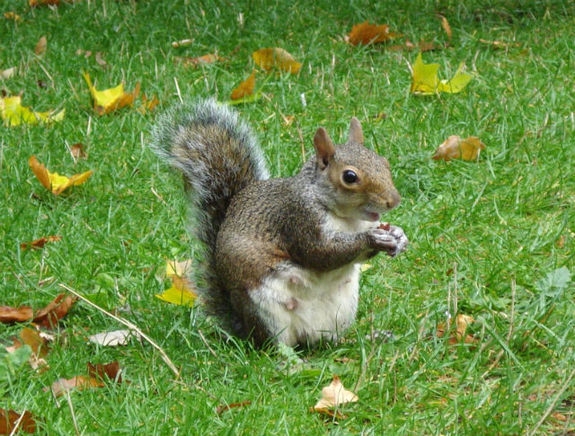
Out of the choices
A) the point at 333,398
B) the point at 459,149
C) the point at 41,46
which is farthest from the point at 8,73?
the point at 333,398

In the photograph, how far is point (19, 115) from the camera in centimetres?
417

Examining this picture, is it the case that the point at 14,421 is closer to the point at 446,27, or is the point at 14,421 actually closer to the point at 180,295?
the point at 180,295

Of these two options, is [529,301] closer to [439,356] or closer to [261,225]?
[439,356]

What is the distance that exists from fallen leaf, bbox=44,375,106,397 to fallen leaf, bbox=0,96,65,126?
6.28ft

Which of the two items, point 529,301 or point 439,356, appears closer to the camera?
point 439,356

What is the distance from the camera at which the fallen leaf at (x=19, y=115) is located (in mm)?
4164

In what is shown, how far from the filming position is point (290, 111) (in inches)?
166

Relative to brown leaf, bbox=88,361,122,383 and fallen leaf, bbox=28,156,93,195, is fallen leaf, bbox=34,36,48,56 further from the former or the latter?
brown leaf, bbox=88,361,122,383

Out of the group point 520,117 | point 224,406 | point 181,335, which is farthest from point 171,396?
point 520,117

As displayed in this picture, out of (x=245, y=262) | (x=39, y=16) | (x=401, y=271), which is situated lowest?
(x=39, y=16)

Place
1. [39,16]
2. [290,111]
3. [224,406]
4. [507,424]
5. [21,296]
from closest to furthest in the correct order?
[507,424] < [224,406] < [21,296] < [290,111] < [39,16]

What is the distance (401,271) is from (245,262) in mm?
673

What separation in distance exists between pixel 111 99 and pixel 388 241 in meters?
2.06

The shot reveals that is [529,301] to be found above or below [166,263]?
above
